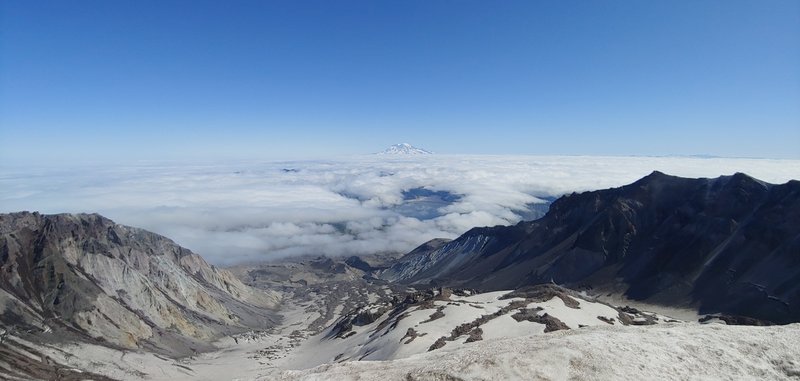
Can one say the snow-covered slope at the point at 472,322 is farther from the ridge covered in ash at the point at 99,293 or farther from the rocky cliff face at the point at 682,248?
the ridge covered in ash at the point at 99,293

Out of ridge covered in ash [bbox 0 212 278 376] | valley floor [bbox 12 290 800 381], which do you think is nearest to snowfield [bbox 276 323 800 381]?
valley floor [bbox 12 290 800 381]

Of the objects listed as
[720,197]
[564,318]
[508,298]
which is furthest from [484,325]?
[720,197]

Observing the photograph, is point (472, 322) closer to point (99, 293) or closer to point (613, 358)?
point (613, 358)

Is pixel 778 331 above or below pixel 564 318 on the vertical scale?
above

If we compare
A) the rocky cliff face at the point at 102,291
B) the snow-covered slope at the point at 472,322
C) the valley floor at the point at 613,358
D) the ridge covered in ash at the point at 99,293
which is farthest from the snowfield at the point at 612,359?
the rocky cliff face at the point at 102,291

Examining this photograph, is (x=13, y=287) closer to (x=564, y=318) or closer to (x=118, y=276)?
(x=118, y=276)

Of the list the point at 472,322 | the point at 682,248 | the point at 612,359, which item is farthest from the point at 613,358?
the point at 682,248

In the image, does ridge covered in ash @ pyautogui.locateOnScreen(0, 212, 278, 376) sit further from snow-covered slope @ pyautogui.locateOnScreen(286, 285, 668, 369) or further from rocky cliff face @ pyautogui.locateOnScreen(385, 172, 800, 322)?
rocky cliff face @ pyautogui.locateOnScreen(385, 172, 800, 322)
